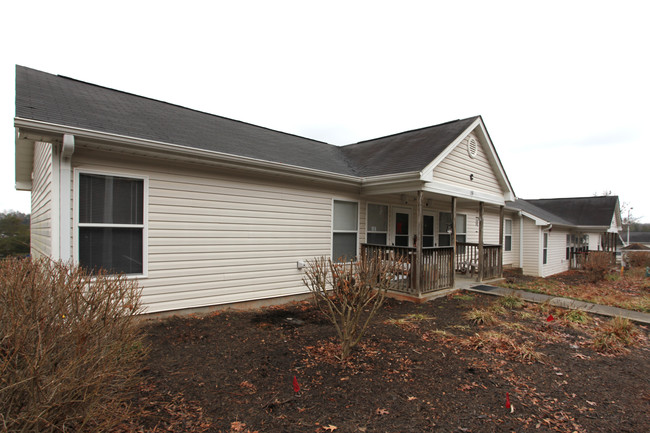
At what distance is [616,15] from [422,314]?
30.2 ft

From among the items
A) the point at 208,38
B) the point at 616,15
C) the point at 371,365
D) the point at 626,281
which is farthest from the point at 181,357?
the point at 626,281

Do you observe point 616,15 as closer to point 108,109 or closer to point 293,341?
point 293,341

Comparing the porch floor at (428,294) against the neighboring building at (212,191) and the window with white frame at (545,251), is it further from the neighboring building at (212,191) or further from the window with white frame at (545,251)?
the window with white frame at (545,251)

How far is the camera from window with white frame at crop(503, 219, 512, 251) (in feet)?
50.2

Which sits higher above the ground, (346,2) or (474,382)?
(346,2)

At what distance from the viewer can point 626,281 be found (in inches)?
531

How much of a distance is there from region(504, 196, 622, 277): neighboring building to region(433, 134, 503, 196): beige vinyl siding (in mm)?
5677

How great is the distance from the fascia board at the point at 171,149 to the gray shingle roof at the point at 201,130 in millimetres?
162

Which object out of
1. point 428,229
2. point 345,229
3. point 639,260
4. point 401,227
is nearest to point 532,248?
point 428,229

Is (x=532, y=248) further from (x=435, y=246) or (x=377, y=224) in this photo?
(x=377, y=224)

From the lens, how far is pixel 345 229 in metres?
8.57

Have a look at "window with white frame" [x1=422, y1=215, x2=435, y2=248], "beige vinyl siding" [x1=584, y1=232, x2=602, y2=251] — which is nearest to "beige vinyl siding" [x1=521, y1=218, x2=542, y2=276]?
"window with white frame" [x1=422, y1=215, x2=435, y2=248]

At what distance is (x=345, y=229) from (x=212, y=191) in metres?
3.76

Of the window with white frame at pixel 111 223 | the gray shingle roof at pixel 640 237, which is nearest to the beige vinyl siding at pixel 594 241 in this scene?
the window with white frame at pixel 111 223
